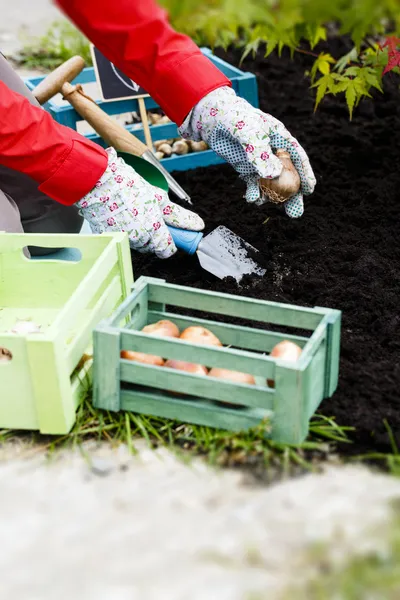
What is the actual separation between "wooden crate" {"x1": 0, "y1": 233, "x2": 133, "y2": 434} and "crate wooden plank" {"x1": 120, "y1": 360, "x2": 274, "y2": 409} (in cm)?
14

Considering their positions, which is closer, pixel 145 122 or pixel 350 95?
pixel 350 95

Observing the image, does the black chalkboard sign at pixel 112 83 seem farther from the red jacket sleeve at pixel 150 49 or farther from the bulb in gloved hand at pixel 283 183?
the bulb in gloved hand at pixel 283 183

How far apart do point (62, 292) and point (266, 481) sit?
0.73 m

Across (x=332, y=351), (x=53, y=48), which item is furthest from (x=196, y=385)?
(x=53, y=48)

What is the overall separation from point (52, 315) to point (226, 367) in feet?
1.84

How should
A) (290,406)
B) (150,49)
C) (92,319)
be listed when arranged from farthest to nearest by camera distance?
(150,49)
(92,319)
(290,406)

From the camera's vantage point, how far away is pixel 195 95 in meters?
2.07

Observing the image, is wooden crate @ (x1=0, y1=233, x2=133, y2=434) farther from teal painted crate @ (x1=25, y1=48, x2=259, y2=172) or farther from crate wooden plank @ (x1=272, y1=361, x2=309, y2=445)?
teal painted crate @ (x1=25, y1=48, x2=259, y2=172)

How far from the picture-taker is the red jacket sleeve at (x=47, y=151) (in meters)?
1.98

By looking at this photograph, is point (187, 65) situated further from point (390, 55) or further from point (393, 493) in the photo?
point (393, 493)

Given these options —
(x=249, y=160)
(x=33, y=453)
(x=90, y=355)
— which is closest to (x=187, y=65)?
A: (x=249, y=160)

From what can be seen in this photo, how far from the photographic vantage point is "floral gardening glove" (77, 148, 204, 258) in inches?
82.0

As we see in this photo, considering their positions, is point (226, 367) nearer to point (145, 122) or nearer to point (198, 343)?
point (198, 343)

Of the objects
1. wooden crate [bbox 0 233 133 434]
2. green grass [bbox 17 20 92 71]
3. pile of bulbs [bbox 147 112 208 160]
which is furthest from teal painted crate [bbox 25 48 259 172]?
green grass [bbox 17 20 92 71]
